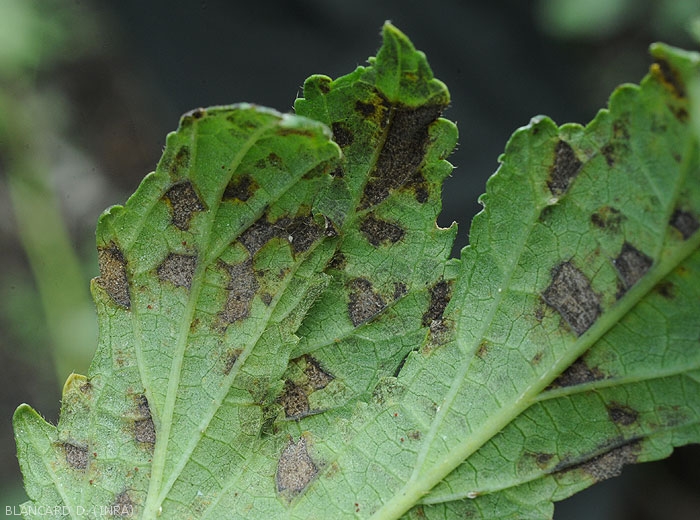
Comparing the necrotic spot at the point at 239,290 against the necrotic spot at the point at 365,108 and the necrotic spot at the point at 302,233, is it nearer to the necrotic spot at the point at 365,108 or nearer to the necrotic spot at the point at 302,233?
the necrotic spot at the point at 302,233

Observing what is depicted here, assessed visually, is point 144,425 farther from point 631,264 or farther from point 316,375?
point 631,264

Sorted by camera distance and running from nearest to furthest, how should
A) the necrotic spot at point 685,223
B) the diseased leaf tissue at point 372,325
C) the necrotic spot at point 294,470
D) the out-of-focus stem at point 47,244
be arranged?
the necrotic spot at point 685,223, the diseased leaf tissue at point 372,325, the necrotic spot at point 294,470, the out-of-focus stem at point 47,244

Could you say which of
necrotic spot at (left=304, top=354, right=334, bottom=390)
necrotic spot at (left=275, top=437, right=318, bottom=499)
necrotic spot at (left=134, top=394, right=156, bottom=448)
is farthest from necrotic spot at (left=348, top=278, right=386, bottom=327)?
necrotic spot at (left=134, top=394, right=156, bottom=448)

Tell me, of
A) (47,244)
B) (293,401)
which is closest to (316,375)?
(293,401)

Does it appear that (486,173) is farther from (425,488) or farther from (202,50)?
(425,488)

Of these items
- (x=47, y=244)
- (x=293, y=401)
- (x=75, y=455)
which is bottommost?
(x=75, y=455)

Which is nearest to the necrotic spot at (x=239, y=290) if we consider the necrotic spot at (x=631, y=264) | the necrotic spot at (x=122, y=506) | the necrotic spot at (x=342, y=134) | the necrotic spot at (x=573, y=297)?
the necrotic spot at (x=342, y=134)

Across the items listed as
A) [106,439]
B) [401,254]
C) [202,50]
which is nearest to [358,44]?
[202,50]
